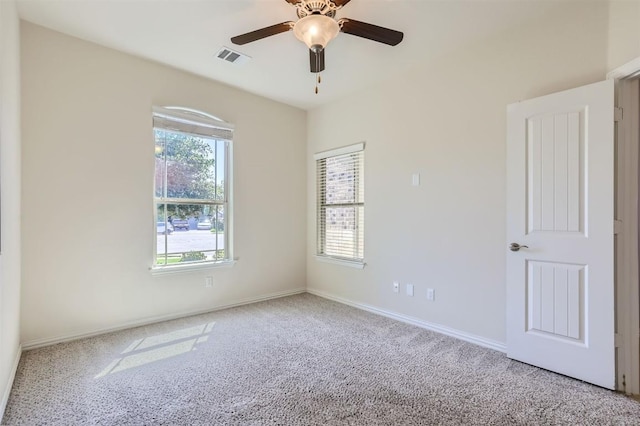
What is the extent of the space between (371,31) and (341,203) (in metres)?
2.46

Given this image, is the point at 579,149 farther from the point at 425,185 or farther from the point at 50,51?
the point at 50,51

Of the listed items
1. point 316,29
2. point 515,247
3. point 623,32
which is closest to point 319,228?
point 515,247

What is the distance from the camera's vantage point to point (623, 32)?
216 centimetres

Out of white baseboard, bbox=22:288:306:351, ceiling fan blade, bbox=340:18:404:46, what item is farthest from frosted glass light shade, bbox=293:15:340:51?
white baseboard, bbox=22:288:306:351

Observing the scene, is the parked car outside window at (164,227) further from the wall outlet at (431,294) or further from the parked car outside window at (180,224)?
the wall outlet at (431,294)

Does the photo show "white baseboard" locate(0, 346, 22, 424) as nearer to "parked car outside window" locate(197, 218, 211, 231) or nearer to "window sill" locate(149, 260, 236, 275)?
"window sill" locate(149, 260, 236, 275)

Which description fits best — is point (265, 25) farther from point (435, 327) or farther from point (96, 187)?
point (435, 327)

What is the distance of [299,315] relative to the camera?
368 cm

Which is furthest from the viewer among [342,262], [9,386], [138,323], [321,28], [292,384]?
[342,262]

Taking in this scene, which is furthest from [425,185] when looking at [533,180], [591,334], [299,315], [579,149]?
[299,315]

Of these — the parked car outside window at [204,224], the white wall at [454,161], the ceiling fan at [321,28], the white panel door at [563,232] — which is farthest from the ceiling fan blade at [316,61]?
the parked car outside window at [204,224]

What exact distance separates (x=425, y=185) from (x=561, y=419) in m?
2.13

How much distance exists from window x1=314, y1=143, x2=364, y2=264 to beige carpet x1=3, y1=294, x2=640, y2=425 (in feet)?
4.24

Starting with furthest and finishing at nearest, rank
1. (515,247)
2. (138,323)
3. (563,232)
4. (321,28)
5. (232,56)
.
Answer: (138,323) → (232,56) → (515,247) → (563,232) → (321,28)
